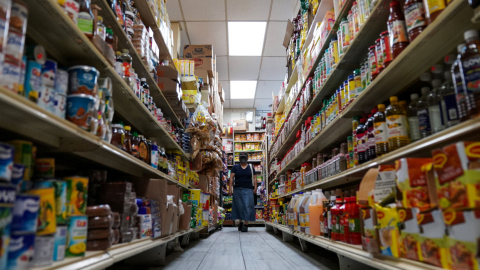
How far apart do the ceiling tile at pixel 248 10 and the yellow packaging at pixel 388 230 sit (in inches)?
196

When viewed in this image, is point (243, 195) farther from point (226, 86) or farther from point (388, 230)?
point (388, 230)

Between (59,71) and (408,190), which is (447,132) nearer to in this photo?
(408,190)

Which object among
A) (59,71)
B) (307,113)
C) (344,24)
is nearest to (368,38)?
(344,24)

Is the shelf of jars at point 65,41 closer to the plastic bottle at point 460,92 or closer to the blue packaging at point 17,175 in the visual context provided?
the blue packaging at point 17,175

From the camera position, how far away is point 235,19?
6.14 metres

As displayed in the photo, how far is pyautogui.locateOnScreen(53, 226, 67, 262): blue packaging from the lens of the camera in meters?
1.18

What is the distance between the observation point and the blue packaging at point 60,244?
1176 millimetres

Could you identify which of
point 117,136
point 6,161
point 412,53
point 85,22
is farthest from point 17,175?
point 412,53

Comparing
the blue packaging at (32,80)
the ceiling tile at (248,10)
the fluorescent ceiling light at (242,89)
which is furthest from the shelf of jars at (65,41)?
the fluorescent ceiling light at (242,89)

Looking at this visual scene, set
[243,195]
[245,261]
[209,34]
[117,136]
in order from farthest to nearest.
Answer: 1. [243,195]
2. [209,34]
3. [245,261]
4. [117,136]

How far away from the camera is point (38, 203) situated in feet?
3.43

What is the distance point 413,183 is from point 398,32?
2.53 feet

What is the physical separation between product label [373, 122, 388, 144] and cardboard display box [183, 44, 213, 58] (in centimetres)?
510

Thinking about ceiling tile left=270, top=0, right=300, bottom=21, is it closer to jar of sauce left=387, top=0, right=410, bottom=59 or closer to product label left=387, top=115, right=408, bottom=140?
jar of sauce left=387, top=0, right=410, bottom=59
